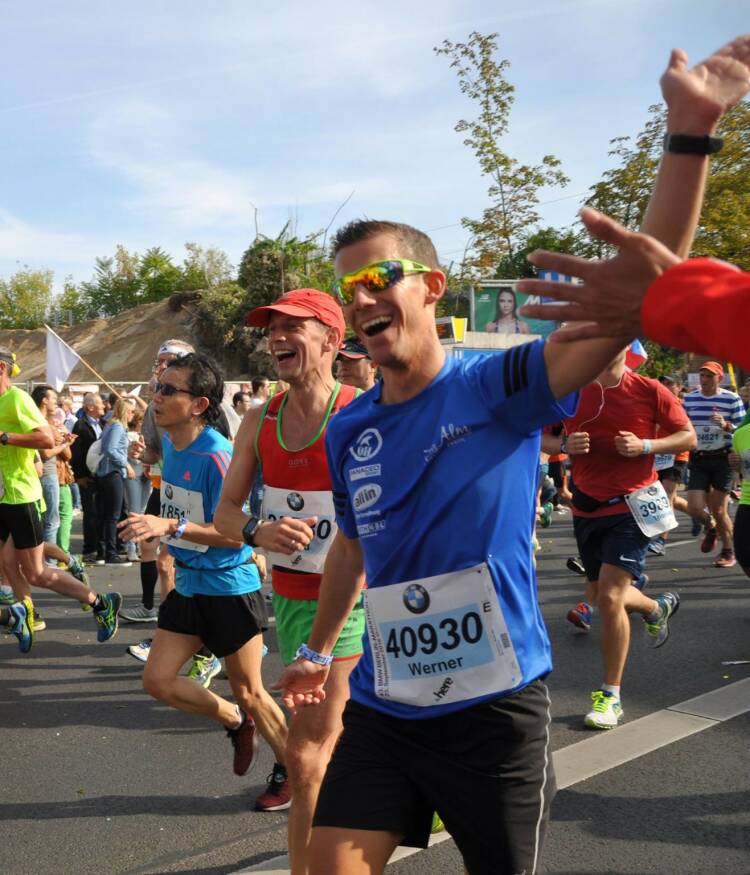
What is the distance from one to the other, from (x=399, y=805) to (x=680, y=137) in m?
1.59

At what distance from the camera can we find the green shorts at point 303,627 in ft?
10.5

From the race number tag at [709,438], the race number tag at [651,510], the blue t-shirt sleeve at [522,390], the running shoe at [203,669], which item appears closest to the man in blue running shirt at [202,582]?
the running shoe at [203,669]

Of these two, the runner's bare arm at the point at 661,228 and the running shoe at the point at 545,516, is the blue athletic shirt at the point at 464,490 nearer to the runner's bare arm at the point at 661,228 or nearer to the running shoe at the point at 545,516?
the runner's bare arm at the point at 661,228

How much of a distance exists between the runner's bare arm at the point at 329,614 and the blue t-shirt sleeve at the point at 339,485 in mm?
53

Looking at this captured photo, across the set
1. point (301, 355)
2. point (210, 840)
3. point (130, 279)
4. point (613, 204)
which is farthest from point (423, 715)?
point (130, 279)

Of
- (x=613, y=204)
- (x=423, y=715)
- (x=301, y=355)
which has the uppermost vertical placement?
(x=613, y=204)

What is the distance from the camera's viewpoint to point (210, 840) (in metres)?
3.73

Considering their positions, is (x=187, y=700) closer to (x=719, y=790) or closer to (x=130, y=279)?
(x=719, y=790)

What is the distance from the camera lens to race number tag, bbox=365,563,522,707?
2.18 metres

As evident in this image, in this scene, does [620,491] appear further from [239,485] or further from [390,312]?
[390,312]

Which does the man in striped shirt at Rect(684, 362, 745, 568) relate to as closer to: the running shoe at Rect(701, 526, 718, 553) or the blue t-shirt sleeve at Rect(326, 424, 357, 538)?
the running shoe at Rect(701, 526, 718, 553)

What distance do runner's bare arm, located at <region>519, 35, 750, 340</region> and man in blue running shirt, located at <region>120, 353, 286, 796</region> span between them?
255 centimetres

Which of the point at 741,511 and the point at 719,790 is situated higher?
the point at 741,511

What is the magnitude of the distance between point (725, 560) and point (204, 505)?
7.18 metres
